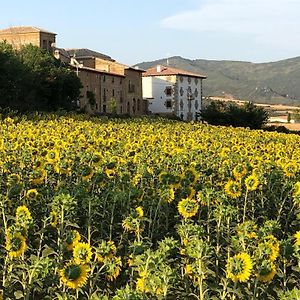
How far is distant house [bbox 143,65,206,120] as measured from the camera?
71625 millimetres

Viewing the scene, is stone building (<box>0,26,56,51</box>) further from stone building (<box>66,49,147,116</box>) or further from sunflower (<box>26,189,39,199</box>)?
sunflower (<box>26,189,39,199</box>)

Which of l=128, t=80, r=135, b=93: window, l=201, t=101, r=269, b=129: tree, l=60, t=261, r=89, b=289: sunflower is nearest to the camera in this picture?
l=60, t=261, r=89, b=289: sunflower

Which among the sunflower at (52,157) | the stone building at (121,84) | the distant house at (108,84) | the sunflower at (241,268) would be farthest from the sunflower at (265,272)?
the stone building at (121,84)

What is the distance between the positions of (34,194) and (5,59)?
30.3 m

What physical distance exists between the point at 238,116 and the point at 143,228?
137 feet

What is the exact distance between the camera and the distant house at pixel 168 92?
71.6m

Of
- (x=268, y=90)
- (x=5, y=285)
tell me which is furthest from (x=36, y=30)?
(x=268, y=90)

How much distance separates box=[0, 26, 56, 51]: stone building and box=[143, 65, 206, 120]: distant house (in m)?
17.3

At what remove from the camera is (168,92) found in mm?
71750

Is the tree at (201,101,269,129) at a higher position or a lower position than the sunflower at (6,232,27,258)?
lower

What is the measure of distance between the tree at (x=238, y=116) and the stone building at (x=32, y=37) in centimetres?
1722

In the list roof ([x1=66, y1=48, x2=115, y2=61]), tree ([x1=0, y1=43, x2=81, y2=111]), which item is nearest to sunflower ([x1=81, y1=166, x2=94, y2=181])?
tree ([x1=0, y1=43, x2=81, y2=111])

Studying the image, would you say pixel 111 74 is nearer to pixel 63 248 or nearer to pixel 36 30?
pixel 36 30

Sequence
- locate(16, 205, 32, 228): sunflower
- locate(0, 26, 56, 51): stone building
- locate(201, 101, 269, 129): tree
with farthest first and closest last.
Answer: locate(0, 26, 56, 51): stone building < locate(201, 101, 269, 129): tree < locate(16, 205, 32, 228): sunflower
